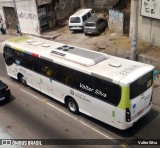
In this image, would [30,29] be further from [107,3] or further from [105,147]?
[105,147]

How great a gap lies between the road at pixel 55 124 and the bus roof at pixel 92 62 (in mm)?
2810

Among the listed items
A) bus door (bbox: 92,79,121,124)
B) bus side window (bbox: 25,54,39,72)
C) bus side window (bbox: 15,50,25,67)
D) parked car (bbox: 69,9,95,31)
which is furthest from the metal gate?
bus door (bbox: 92,79,121,124)

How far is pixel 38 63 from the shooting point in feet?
51.0

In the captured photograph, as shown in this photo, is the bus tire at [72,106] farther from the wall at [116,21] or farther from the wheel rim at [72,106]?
the wall at [116,21]

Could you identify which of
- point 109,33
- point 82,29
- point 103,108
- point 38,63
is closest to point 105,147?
point 103,108

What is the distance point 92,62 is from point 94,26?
13.4m

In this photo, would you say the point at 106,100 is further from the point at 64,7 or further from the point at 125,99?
the point at 64,7

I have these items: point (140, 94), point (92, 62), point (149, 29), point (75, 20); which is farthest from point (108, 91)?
point (75, 20)

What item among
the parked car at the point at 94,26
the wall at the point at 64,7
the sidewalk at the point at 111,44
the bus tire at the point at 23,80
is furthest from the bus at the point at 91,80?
the wall at the point at 64,7

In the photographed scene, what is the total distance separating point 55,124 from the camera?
1353 cm

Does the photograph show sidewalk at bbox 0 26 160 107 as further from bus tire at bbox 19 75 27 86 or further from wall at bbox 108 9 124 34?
bus tire at bbox 19 75 27 86

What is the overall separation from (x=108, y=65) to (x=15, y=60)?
7.56 meters

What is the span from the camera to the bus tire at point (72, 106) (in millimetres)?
14002

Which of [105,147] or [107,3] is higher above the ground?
[107,3]
